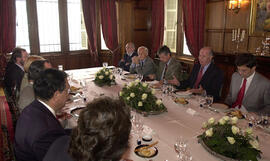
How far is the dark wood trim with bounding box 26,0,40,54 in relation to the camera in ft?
21.6

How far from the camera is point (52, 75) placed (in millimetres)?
1876

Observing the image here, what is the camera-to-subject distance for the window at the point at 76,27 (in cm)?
731

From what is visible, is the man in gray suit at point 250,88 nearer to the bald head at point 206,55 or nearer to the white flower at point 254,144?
the bald head at point 206,55

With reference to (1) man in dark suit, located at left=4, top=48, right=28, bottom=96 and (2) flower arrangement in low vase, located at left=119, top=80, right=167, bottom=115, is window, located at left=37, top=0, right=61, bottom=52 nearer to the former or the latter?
(1) man in dark suit, located at left=4, top=48, right=28, bottom=96

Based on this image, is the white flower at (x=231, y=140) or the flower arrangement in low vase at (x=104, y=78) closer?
the white flower at (x=231, y=140)

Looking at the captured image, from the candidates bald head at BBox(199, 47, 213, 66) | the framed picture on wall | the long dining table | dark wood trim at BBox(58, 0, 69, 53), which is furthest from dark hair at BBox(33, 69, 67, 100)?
dark wood trim at BBox(58, 0, 69, 53)

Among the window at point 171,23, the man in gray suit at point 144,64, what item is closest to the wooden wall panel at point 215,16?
the window at point 171,23

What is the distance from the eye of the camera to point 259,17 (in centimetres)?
451

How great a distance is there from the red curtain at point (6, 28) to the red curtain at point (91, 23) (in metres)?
2.05

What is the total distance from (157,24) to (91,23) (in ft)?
7.03

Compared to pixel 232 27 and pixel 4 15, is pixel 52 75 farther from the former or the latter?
pixel 4 15

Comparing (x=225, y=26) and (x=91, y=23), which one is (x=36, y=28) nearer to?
(x=91, y=23)

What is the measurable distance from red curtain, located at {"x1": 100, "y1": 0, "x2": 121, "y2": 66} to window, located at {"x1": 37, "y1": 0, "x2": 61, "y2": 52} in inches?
55.6

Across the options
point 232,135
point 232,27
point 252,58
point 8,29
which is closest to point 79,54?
point 8,29
